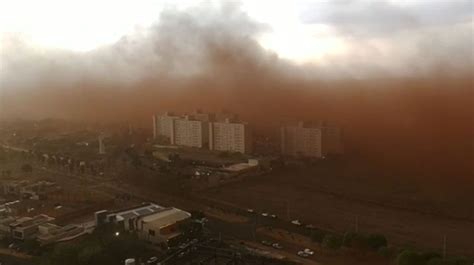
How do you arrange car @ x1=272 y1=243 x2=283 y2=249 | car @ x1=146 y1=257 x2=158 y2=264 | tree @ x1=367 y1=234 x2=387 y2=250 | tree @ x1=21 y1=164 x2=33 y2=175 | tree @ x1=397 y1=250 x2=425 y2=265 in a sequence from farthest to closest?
tree @ x1=21 y1=164 x2=33 y2=175 < car @ x1=272 y1=243 x2=283 y2=249 < tree @ x1=367 y1=234 x2=387 y2=250 < car @ x1=146 y1=257 x2=158 y2=264 < tree @ x1=397 y1=250 x2=425 y2=265

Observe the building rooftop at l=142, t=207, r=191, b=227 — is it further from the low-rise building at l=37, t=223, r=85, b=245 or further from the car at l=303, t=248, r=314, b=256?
the car at l=303, t=248, r=314, b=256

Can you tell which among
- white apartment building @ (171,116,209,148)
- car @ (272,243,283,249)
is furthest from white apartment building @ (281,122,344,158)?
car @ (272,243,283,249)

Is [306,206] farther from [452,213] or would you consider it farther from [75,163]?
[75,163]

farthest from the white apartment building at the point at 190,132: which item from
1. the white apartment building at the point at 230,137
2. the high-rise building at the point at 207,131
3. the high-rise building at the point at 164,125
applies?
the white apartment building at the point at 230,137

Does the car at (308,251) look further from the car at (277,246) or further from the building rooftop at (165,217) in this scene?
the building rooftop at (165,217)

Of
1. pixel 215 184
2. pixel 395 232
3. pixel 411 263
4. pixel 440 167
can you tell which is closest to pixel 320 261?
pixel 411 263

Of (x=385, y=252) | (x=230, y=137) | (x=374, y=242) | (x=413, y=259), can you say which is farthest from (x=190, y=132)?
(x=413, y=259)
